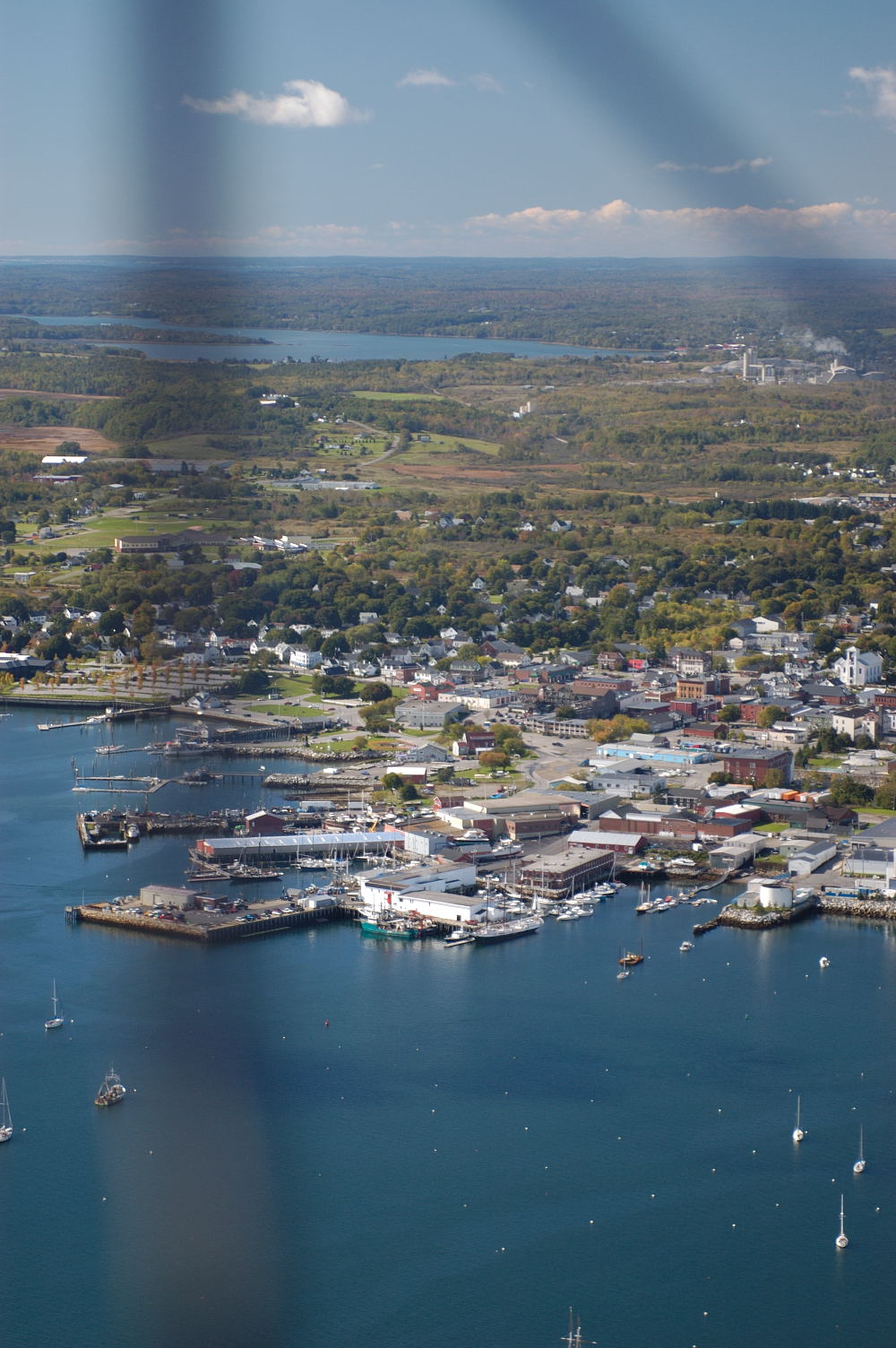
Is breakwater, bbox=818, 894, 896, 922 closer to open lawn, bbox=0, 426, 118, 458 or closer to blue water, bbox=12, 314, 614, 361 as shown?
open lawn, bbox=0, 426, 118, 458

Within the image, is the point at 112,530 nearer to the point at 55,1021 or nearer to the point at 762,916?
the point at 762,916

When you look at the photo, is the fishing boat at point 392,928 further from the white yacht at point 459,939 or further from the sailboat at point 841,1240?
the sailboat at point 841,1240

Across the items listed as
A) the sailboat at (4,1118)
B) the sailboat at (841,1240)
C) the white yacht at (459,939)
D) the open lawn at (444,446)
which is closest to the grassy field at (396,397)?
the open lawn at (444,446)

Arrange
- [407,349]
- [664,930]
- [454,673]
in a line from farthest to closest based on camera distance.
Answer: [407,349] → [454,673] → [664,930]

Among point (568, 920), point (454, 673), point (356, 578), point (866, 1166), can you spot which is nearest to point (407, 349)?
point (356, 578)

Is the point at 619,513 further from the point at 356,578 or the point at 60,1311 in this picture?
the point at 60,1311

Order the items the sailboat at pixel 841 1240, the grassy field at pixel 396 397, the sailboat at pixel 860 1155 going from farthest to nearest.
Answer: the grassy field at pixel 396 397 → the sailboat at pixel 860 1155 → the sailboat at pixel 841 1240
